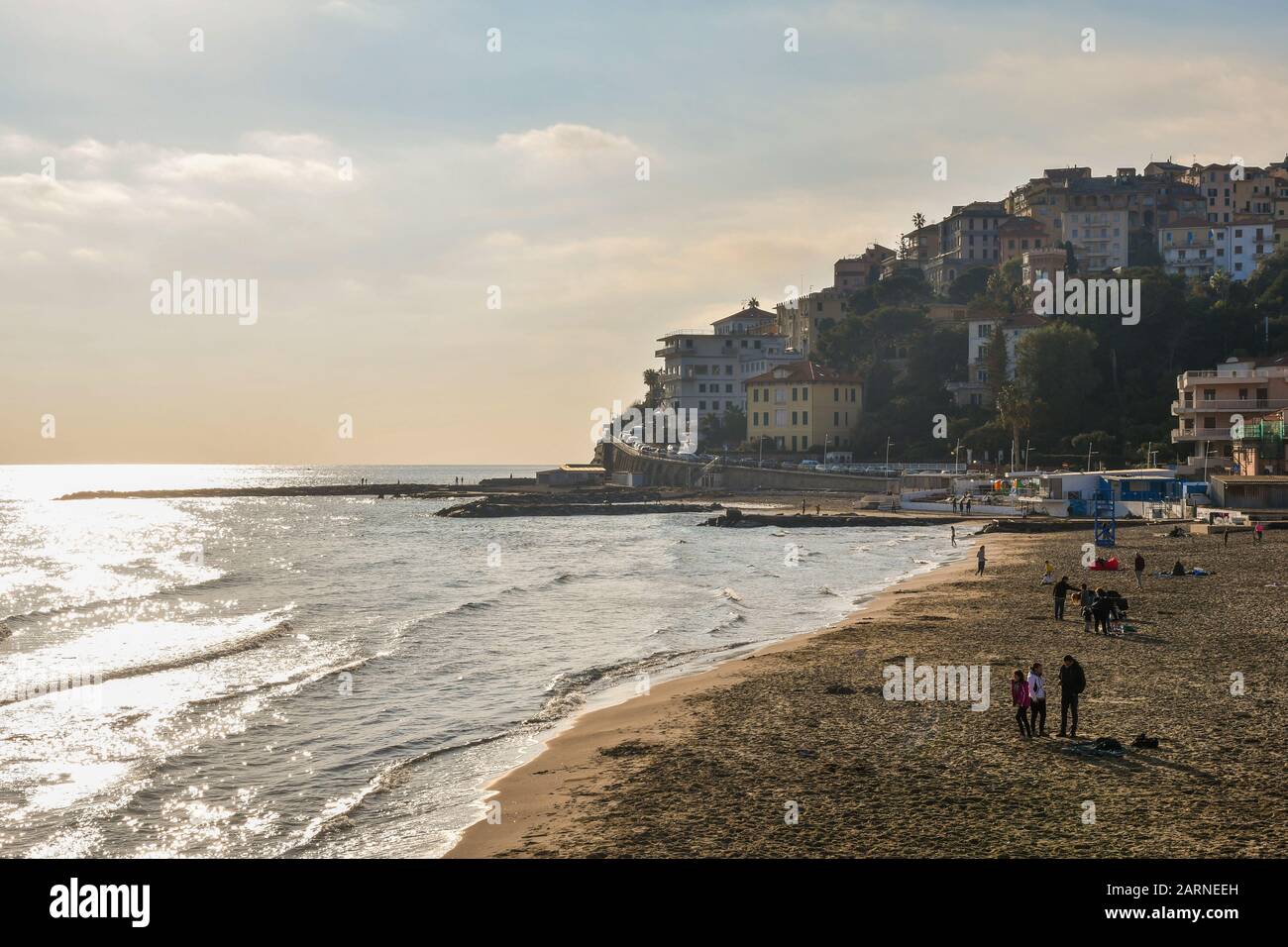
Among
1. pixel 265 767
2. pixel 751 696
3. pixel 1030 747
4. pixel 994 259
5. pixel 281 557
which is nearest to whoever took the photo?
pixel 1030 747

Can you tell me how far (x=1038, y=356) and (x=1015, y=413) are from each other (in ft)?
26.1

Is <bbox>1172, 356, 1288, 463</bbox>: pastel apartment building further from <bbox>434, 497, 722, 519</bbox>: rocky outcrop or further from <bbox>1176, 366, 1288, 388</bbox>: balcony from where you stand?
<bbox>434, 497, 722, 519</bbox>: rocky outcrop

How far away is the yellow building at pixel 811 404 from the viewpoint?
138 meters

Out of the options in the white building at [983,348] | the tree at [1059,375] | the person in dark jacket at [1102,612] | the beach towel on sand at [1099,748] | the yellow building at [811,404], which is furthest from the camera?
the yellow building at [811,404]

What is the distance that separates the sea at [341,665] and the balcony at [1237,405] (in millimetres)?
25050

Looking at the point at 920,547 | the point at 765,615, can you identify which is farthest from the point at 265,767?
the point at 920,547

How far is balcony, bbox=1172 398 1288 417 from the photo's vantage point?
8900cm

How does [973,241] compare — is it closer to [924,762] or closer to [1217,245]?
[1217,245]

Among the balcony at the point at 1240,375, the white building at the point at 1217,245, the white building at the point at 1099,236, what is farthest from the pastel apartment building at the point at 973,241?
the balcony at the point at 1240,375

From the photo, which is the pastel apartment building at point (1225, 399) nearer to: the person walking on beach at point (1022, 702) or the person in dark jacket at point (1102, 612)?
the person in dark jacket at point (1102, 612)

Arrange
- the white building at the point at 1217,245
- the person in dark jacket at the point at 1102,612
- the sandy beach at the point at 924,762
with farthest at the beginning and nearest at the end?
the white building at the point at 1217,245 → the person in dark jacket at the point at 1102,612 → the sandy beach at the point at 924,762

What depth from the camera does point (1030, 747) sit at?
1959 centimetres
